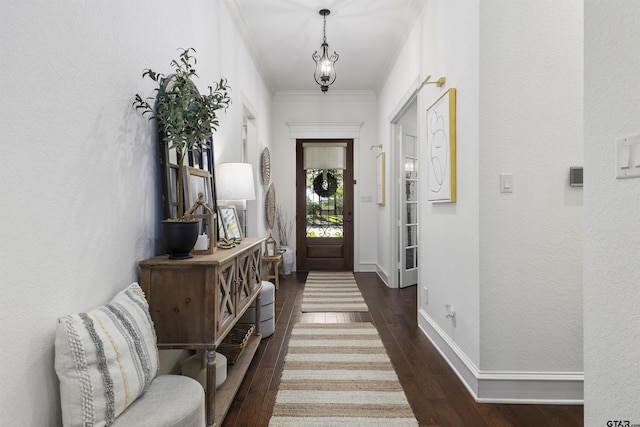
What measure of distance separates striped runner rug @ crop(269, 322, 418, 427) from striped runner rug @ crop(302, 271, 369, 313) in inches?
33.6

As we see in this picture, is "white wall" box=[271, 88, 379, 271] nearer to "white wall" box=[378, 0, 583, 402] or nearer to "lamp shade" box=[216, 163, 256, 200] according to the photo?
"lamp shade" box=[216, 163, 256, 200]

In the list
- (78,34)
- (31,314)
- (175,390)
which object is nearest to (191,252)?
(175,390)

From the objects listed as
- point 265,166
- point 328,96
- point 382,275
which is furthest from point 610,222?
point 328,96

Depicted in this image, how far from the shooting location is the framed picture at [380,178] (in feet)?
18.0

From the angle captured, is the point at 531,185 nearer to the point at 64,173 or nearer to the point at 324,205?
the point at 64,173

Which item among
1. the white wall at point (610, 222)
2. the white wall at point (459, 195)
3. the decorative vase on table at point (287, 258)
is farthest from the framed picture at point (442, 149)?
the decorative vase on table at point (287, 258)

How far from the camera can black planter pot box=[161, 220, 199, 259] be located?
171 cm

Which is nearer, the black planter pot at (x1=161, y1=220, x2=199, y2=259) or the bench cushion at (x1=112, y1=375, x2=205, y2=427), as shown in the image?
the bench cushion at (x1=112, y1=375, x2=205, y2=427)

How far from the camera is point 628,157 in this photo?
0.94 metres

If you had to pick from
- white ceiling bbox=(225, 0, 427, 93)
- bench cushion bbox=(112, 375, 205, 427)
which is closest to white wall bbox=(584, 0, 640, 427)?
bench cushion bbox=(112, 375, 205, 427)

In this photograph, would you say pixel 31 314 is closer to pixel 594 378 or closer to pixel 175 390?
pixel 175 390

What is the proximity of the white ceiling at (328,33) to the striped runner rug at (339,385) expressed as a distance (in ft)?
9.52

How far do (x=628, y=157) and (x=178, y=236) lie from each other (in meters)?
1.61

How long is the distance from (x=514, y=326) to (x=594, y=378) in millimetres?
1066
